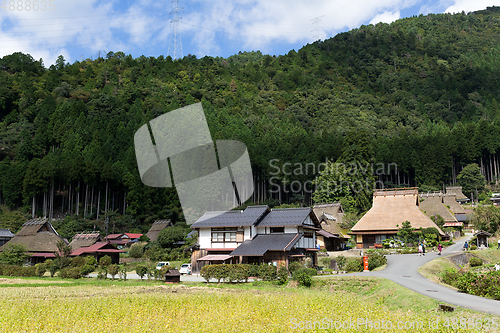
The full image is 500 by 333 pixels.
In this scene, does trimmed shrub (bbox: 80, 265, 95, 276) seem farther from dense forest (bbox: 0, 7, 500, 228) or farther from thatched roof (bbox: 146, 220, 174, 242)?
dense forest (bbox: 0, 7, 500, 228)

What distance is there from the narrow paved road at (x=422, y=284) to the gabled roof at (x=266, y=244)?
6701 mm

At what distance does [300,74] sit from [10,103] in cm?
8277

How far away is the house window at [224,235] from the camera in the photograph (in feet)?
97.9

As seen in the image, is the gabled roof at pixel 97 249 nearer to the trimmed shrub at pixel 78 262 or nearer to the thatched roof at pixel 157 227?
the trimmed shrub at pixel 78 262

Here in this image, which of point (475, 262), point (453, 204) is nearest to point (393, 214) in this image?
point (475, 262)

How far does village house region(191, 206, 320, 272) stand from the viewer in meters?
27.0

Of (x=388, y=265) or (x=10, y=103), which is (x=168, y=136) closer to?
(x=388, y=265)

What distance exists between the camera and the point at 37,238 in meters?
37.6

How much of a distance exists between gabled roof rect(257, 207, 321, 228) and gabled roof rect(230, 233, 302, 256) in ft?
3.05

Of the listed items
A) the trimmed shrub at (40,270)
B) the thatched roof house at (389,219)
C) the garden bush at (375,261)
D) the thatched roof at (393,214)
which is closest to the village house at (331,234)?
the thatched roof house at (389,219)

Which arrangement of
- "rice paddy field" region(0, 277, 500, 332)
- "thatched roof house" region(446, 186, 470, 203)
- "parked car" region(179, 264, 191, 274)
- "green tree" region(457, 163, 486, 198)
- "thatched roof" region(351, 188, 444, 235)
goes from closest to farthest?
"rice paddy field" region(0, 277, 500, 332) < "parked car" region(179, 264, 191, 274) < "thatched roof" region(351, 188, 444, 235) < "thatched roof house" region(446, 186, 470, 203) < "green tree" region(457, 163, 486, 198)

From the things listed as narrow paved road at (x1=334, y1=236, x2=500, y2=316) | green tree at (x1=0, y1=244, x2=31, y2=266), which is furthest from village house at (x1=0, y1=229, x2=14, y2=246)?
narrow paved road at (x1=334, y1=236, x2=500, y2=316)

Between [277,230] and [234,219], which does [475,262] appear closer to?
[277,230]

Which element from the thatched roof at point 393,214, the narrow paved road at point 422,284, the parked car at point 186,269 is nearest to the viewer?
the narrow paved road at point 422,284
